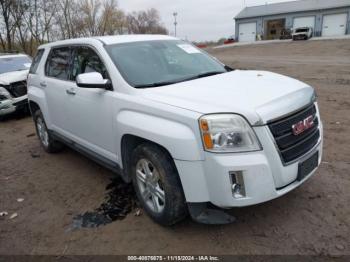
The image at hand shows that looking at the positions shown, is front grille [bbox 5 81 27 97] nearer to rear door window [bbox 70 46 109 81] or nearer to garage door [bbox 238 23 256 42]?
rear door window [bbox 70 46 109 81]

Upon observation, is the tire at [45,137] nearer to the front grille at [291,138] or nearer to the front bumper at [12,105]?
the front bumper at [12,105]

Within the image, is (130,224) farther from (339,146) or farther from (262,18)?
(262,18)

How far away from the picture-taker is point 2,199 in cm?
414

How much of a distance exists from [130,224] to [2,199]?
6.40ft

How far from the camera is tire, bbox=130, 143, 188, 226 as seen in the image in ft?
9.39

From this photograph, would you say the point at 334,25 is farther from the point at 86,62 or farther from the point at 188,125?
the point at 188,125

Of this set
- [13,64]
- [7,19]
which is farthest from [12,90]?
[7,19]

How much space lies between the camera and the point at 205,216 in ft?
9.16

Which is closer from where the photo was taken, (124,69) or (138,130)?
(138,130)

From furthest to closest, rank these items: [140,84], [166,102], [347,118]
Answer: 1. [347,118]
2. [140,84]
3. [166,102]

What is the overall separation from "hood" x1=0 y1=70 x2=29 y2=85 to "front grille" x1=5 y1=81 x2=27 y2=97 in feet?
0.30

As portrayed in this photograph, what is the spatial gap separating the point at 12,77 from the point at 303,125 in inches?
321

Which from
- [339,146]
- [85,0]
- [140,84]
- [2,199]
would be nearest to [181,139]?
[140,84]

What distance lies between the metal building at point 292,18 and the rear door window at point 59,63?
47.3 meters
